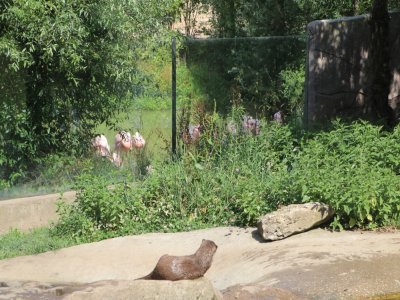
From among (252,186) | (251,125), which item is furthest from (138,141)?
(252,186)

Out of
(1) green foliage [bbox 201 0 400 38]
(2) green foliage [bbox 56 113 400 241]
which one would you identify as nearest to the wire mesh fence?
(2) green foliage [bbox 56 113 400 241]

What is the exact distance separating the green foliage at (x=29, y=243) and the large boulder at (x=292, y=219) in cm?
198

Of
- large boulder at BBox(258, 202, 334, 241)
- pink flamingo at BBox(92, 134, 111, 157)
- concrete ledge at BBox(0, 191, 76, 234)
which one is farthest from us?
pink flamingo at BBox(92, 134, 111, 157)

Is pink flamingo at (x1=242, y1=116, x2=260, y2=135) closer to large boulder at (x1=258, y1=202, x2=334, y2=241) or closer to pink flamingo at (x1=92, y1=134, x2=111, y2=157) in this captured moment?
pink flamingo at (x1=92, y1=134, x2=111, y2=157)

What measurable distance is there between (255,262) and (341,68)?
4225mm

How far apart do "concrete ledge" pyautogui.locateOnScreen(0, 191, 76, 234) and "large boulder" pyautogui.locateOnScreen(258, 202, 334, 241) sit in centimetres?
243

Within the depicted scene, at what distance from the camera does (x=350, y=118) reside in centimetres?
1087

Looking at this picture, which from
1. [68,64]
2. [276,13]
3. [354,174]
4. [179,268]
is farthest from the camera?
[276,13]

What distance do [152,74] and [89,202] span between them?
221 centimetres

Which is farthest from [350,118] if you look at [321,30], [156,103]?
[156,103]

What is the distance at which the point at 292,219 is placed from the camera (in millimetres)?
8039

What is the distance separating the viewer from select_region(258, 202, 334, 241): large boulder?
8.02 meters

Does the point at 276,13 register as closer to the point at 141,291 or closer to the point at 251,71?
the point at 251,71

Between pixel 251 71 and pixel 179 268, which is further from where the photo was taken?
pixel 251 71
